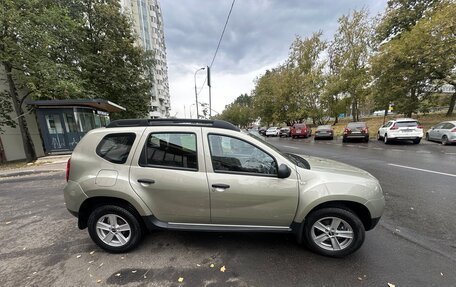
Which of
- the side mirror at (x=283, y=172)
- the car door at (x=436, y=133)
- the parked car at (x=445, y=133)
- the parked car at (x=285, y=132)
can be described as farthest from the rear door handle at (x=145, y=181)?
the parked car at (x=285, y=132)

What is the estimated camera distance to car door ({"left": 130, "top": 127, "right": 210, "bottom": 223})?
2.60 metres

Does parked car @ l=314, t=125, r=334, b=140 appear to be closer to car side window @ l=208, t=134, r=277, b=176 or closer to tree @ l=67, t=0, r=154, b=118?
tree @ l=67, t=0, r=154, b=118

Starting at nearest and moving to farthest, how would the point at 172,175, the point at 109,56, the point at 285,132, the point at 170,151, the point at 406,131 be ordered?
the point at 172,175, the point at 170,151, the point at 406,131, the point at 109,56, the point at 285,132

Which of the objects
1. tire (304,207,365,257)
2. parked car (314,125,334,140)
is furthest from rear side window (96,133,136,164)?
parked car (314,125,334,140)

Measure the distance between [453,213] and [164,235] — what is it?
498cm

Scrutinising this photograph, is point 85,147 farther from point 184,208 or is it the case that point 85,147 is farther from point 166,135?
point 184,208

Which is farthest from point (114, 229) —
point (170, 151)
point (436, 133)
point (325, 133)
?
point (325, 133)

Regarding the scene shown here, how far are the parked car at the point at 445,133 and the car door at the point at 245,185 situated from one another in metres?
14.7

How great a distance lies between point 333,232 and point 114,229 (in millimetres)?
2934

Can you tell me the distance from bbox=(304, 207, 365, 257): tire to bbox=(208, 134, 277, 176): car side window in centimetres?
84

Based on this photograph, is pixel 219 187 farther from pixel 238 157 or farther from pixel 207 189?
pixel 238 157

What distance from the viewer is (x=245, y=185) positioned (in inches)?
100

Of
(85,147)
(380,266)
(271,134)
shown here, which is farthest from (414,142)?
(271,134)

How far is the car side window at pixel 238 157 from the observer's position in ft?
8.63
